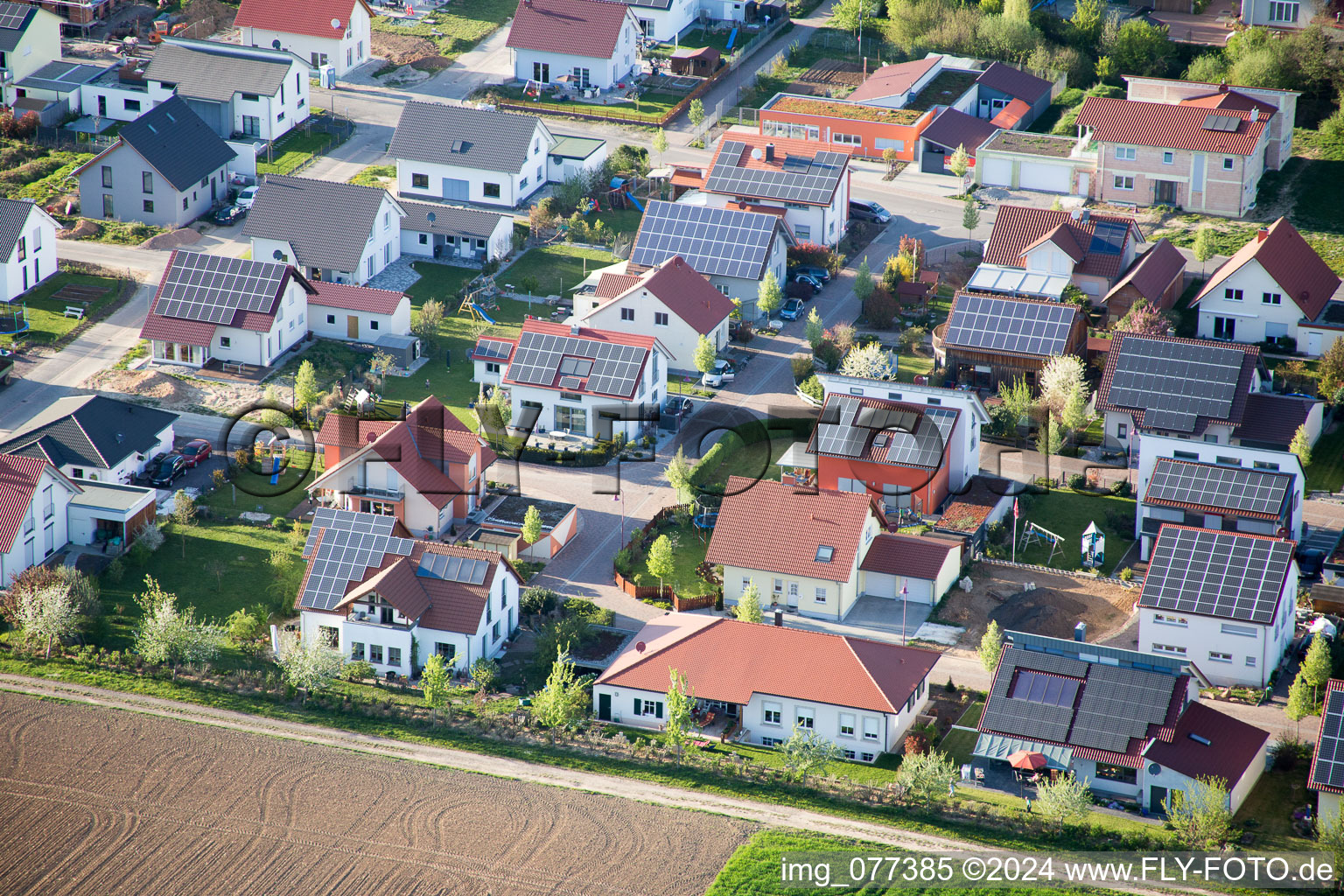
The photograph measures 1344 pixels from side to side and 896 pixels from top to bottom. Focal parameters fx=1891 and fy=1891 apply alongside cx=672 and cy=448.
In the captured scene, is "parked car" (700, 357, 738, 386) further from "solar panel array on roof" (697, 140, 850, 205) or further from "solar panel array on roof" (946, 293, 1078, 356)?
"solar panel array on roof" (697, 140, 850, 205)

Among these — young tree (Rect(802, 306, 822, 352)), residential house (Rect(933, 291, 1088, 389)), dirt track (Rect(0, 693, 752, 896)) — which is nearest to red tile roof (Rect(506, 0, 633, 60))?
young tree (Rect(802, 306, 822, 352))

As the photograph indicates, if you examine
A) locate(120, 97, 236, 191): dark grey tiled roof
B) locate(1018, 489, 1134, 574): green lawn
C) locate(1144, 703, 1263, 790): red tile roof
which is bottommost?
locate(1144, 703, 1263, 790): red tile roof

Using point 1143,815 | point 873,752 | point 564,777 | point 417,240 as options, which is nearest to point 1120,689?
point 1143,815

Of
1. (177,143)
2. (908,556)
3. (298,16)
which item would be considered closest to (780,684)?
(908,556)

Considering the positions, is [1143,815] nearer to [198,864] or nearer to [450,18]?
[198,864]

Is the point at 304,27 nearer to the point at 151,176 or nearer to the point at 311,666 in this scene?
the point at 151,176

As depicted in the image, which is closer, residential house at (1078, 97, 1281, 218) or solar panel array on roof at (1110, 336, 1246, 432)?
solar panel array on roof at (1110, 336, 1246, 432)

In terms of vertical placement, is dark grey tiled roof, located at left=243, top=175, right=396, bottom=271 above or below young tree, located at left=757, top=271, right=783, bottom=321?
above
